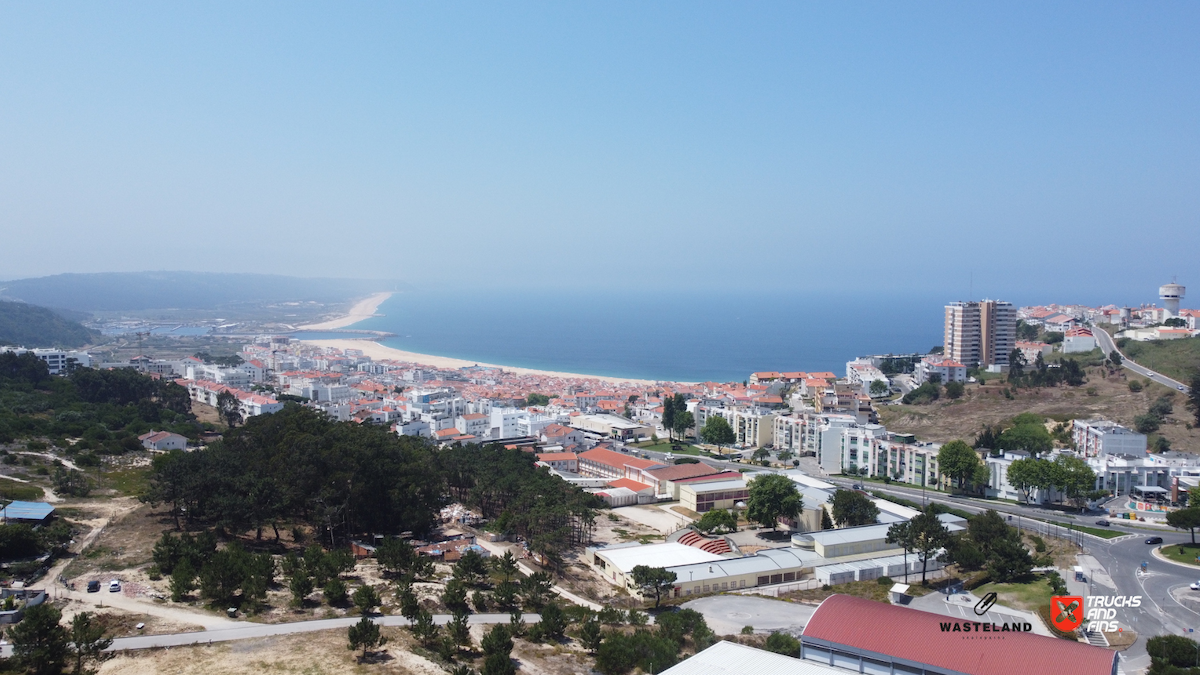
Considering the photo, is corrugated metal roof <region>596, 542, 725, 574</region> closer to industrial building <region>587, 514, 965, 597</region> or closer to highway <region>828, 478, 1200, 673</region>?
industrial building <region>587, 514, 965, 597</region>

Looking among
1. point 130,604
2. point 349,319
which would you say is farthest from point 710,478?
point 349,319

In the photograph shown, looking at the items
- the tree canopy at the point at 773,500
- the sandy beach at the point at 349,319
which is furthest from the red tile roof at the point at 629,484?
the sandy beach at the point at 349,319

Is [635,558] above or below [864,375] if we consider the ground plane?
below

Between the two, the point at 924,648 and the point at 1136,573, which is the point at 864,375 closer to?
the point at 1136,573

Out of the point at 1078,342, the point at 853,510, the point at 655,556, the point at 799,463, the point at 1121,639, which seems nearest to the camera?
the point at 1121,639

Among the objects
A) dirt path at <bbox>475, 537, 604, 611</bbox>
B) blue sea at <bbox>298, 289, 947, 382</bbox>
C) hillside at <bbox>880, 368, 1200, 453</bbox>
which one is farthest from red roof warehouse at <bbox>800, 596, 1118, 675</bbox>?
blue sea at <bbox>298, 289, 947, 382</bbox>

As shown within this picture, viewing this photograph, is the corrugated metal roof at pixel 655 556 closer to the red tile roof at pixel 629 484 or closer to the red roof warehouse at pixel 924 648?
the red roof warehouse at pixel 924 648

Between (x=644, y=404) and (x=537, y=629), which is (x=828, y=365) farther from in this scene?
(x=537, y=629)
